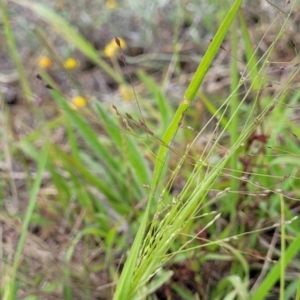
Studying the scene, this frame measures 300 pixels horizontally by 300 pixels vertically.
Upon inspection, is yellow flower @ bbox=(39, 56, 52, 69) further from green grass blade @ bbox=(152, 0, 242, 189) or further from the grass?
Answer: green grass blade @ bbox=(152, 0, 242, 189)

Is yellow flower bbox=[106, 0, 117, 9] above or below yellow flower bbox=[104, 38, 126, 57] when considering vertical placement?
above

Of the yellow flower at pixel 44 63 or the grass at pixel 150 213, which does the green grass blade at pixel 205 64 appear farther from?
the yellow flower at pixel 44 63

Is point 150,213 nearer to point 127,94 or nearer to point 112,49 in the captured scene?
point 127,94

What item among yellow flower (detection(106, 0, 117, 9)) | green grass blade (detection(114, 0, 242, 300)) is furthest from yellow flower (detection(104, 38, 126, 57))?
green grass blade (detection(114, 0, 242, 300))

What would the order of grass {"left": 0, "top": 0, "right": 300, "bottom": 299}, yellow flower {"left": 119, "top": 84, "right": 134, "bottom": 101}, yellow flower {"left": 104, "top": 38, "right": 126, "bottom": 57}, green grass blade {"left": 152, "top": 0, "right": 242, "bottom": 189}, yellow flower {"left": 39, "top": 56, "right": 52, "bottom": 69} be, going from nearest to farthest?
1. green grass blade {"left": 152, "top": 0, "right": 242, "bottom": 189}
2. grass {"left": 0, "top": 0, "right": 300, "bottom": 299}
3. yellow flower {"left": 119, "top": 84, "right": 134, "bottom": 101}
4. yellow flower {"left": 104, "top": 38, "right": 126, "bottom": 57}
5. yellow flower {"left": 39, "top": 56, "right": 52, "bottom": 69}

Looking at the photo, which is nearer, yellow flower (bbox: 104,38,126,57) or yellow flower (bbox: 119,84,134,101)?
yellow flower (bbox: 119,84,134,101)

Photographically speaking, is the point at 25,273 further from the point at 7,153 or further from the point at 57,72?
the point at 57,72

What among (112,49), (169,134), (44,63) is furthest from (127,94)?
(169,134)

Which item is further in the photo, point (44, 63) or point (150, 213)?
point (44, 63)

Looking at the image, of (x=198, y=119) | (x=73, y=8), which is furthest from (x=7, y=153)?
(x=73, y=8)

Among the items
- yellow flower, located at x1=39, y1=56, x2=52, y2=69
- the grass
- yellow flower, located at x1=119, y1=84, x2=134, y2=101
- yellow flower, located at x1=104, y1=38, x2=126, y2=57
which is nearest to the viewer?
the grass

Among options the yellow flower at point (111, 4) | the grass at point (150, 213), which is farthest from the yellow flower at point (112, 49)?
the grass at point (150, 213)
